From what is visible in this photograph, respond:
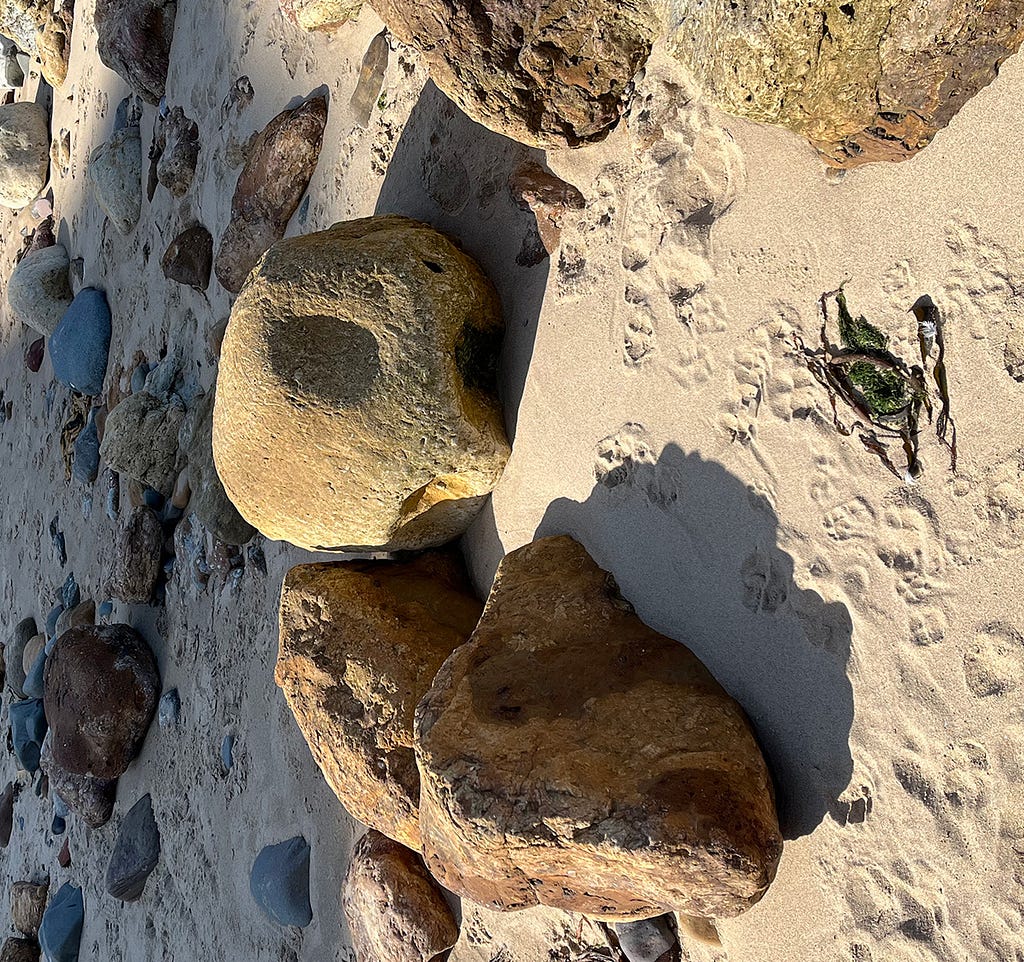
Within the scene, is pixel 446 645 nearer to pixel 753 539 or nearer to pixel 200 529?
pixel 753 539

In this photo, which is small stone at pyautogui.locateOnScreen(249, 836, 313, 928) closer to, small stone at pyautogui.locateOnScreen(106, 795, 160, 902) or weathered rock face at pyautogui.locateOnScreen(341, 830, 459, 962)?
weathered rock face at pyautogui.locateOnScreen(341, 830, 459, 962)

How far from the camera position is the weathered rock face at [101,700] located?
14.8ft

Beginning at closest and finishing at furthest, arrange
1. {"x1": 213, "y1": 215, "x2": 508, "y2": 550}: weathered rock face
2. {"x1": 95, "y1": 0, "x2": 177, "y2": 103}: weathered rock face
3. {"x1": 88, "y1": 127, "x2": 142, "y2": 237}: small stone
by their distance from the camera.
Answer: {"x1": 213, "y1": 215, "x2": 508, "y2": 550}: weathered rock face → {"x1": 95, "y1": 0, "x2": 177, "y2": 103}: weathered rock face → {"x1": 88, "y1": 127, "x2": 142, "y2": 237}: small stone

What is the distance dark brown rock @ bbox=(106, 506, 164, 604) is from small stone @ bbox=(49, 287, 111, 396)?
1.02 m

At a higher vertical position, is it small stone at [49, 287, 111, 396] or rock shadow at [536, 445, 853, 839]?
rock shadow at [536, 445, 853, 839]

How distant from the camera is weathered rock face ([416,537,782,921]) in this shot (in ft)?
6.91

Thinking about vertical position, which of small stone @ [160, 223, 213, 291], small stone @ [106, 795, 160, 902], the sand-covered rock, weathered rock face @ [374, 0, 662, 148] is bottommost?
small stone @ [106, 795, 160, 902]

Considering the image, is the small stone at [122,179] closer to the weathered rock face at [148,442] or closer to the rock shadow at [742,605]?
the weathered rock face at [148,442]

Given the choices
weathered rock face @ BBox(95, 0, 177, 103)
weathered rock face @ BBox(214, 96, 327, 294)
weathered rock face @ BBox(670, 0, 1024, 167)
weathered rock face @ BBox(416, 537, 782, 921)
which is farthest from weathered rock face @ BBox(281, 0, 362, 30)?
weathered rock face @ BBox(416, 537, 782, 921)

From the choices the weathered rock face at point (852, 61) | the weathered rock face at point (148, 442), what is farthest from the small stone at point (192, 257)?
the weathered rock face at point (852, 61)

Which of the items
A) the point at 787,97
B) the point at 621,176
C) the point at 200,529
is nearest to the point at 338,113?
the point at 621,176

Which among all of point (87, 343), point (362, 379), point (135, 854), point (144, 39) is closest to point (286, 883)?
point (135, 854)

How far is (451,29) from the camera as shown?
2459 mm

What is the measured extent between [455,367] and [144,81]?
3.16 m
